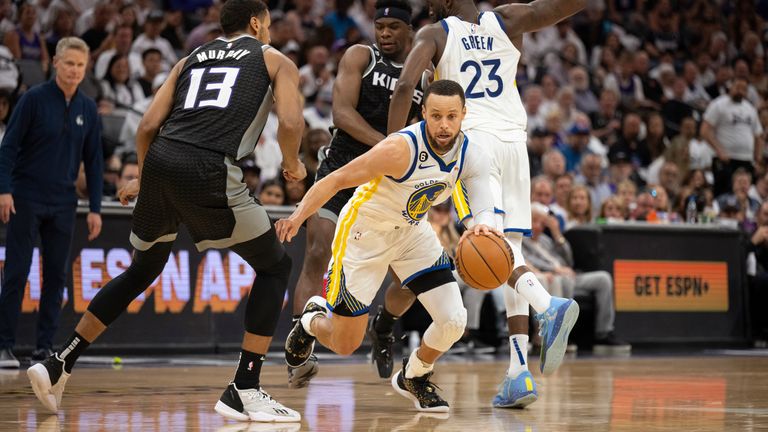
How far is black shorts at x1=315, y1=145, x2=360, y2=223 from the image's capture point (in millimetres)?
7578

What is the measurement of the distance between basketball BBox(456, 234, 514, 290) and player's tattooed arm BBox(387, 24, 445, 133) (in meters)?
1.29

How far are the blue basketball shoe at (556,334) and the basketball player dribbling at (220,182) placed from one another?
142 centimetres

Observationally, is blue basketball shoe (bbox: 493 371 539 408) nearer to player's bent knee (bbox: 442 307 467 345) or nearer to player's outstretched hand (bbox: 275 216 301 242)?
player's bent knee (bbox: 442 307 467 345)

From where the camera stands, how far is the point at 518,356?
21.4 ft

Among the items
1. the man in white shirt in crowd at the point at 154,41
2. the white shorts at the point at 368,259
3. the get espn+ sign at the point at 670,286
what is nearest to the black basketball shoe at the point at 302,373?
the white shorts at the point at 368,259

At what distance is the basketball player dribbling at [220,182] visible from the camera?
5.63m

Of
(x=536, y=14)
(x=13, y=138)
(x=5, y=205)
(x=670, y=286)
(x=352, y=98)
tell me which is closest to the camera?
(x=536, y=14)

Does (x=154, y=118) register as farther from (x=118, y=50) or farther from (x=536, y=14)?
(x=118, y=50)

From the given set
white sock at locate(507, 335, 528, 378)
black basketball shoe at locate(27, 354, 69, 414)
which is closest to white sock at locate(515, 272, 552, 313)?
white sock at locate(507, 335, 528, 378)

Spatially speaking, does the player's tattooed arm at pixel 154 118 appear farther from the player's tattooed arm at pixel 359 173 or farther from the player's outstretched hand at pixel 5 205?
the player's outstretched hand at pixel 5 205

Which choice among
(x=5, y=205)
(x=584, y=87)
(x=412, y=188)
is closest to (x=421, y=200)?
(x=412, y=188)

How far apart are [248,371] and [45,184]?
4.23m

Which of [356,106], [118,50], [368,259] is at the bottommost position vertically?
[368,259]

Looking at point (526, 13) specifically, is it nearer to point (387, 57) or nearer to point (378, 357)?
point (387, 57)
